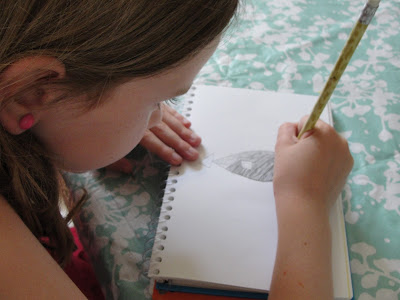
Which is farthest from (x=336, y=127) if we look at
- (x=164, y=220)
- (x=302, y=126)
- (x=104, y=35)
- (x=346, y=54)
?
(x=104, y=35)

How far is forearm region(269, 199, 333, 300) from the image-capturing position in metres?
0.42

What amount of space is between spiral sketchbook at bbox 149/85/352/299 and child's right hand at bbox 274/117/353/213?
0.03 m

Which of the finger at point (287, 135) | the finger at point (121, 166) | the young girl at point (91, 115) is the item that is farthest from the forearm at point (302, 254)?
the finger at point (121, 166)

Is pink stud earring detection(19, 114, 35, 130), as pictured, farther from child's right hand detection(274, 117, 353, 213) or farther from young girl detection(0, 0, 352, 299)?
child's right hand detection(274, 117, 353, 213)

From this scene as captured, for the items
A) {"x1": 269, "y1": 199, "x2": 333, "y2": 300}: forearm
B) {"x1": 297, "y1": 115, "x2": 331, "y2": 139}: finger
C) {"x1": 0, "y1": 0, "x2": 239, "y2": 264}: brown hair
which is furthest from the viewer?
{"x1": 297, "y1": 115, "x2": 331, "y2": 139}: finger

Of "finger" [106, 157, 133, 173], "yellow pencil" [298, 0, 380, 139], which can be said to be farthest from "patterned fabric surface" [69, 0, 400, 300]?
"yellow pencil" [298, 0, 380, 139]

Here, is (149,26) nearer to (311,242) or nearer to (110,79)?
(110,79)

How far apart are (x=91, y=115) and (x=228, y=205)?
0.74 feet

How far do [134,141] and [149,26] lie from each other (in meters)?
0.18

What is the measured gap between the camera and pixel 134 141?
472 millimetres

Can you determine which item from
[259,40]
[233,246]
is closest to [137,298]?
[233,246]

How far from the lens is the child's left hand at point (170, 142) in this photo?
56 centimetres

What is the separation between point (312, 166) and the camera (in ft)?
1.70

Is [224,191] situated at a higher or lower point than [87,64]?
lower
